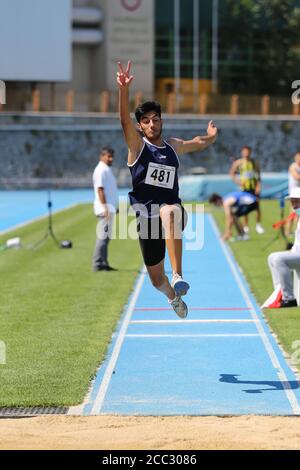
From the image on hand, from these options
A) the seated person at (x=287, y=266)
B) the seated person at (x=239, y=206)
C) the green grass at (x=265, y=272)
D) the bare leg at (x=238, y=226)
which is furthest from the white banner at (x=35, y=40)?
the seated person at (x=287, y=266)

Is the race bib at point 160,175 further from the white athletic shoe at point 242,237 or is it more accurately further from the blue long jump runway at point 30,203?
the blue long jump runway at point 30,203

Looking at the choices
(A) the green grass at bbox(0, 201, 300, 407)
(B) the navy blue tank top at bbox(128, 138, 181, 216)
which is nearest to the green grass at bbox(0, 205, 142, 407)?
(A) the green grass at bbox(0, 201, 300, 407)

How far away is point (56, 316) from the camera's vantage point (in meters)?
13.9

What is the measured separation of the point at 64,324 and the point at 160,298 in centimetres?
297

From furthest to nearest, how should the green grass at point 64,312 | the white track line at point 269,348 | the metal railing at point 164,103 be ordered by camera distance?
the metal railing at point 164,103
the green grass at point 64,312
the white track line at point 269,348

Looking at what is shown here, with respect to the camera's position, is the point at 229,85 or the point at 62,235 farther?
the point at 229,85

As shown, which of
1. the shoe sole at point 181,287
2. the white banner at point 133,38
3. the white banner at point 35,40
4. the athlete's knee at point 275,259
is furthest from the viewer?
the white banner at point 133,38

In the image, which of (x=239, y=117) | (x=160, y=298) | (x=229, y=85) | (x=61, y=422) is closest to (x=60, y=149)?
(x=239, y=117)

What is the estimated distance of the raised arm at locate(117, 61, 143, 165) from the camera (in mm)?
9781

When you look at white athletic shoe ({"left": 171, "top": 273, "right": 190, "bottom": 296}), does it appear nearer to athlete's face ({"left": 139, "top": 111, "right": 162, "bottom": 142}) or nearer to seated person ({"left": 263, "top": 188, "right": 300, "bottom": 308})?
athlete's face ({"left": 139, "top": 111, "right": 162, "bottom": 142})

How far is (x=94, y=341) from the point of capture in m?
11.8

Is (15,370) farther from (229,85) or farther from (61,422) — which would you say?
(229,85)

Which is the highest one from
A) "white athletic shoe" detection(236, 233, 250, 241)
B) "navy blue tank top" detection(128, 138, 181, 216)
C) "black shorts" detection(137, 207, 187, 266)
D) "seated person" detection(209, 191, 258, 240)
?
"navy blue tank top" detection(128, 138, 181, 216)

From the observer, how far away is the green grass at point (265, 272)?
484 inches
